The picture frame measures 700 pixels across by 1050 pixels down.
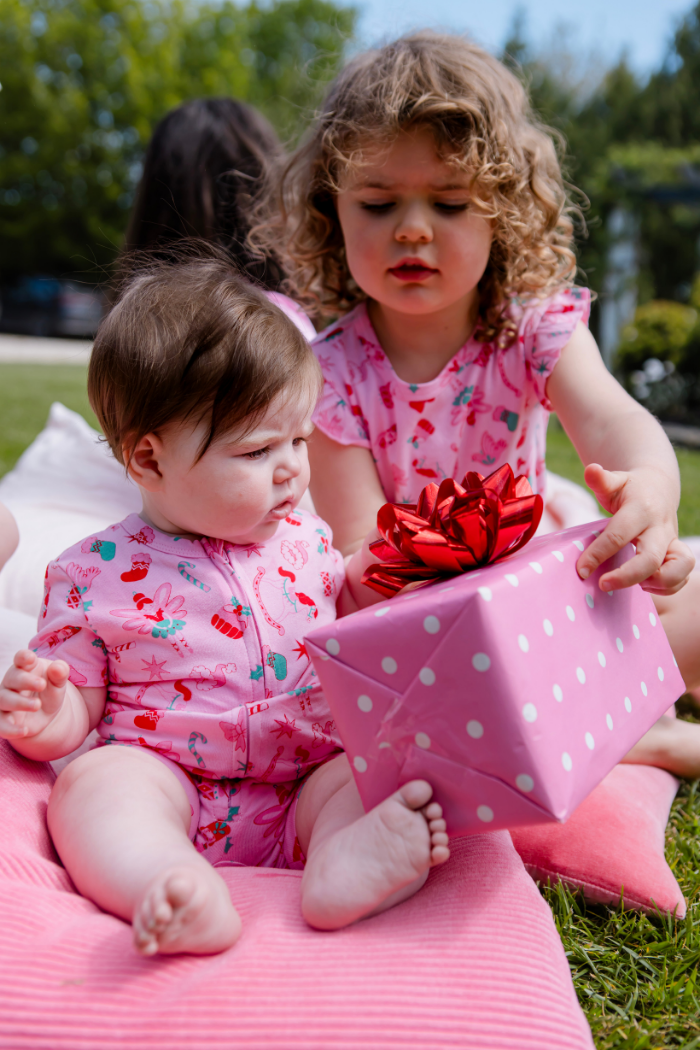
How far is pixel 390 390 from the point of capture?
2121 millimetres

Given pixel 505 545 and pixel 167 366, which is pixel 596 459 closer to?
pixel 505 545

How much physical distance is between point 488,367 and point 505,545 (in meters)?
0.92

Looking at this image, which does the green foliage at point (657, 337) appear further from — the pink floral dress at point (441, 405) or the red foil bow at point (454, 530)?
the red foil bow at point (454, 530)

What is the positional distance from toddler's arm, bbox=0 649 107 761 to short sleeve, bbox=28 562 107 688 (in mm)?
33

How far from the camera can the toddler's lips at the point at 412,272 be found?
1.84m

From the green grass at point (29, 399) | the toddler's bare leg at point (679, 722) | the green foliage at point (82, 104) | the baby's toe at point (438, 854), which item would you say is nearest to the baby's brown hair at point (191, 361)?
the baby's toe at point (438, 854)

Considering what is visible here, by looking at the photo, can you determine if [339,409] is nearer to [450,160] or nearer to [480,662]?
[450,160]

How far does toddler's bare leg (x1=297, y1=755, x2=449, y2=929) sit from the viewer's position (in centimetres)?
111

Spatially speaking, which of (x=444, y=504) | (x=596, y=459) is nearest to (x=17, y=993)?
(x=444, y=504)

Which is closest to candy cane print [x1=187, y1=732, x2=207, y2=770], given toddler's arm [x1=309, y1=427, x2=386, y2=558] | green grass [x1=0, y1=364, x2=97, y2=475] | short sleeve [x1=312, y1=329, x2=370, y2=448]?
toddler's arm [x1=309, y1=427, x2=386, y2=558]

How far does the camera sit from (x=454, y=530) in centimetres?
127

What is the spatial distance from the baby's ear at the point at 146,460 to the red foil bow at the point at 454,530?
394mm

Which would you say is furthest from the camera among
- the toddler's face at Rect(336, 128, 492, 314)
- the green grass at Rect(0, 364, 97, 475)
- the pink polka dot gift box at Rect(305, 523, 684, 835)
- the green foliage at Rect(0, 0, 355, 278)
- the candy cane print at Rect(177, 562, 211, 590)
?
the green foliage at Rect(0, 0, 355, 278)

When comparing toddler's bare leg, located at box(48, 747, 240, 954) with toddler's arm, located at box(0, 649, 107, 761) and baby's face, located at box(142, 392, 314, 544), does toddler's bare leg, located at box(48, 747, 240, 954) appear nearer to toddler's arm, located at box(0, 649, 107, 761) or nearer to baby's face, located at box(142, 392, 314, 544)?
toddler's arm, located at box(0, 649, 107, 761)
